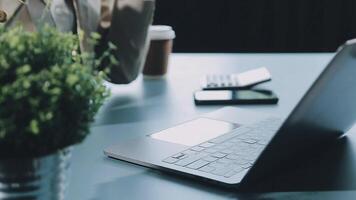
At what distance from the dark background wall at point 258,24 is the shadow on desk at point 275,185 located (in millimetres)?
1831

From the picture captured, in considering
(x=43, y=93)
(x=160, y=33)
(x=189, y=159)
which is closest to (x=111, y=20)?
(x=160, y=33)

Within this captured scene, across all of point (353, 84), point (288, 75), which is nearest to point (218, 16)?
point (288, 75)

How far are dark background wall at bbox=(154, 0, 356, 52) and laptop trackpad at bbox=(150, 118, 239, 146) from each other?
1.62 meters

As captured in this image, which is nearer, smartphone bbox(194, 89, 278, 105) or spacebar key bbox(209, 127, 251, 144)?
spacebar key bbox(209, 127, 251, 144)

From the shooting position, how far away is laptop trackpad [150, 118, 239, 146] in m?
0.90

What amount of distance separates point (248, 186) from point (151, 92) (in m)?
0.53

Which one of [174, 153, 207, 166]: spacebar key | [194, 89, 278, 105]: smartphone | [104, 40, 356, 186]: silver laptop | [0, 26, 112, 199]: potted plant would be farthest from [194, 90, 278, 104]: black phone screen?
[0, 26, 112, 199]: potted plant

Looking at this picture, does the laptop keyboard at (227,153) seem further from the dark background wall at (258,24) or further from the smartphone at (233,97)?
the dark background wall at (258,24)

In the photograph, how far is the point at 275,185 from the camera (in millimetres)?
745

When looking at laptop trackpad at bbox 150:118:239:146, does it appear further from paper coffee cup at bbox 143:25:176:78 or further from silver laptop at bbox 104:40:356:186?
paper coffee cup at bbox 143:25:176:78

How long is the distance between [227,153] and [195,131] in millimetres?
133

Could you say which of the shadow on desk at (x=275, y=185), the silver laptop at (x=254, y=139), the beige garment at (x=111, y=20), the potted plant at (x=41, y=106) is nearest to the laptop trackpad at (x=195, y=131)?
the silver laptop at (x=254, y=139)

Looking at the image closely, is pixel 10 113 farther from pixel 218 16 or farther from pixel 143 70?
pixel 218 16

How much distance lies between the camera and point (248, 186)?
734mm
